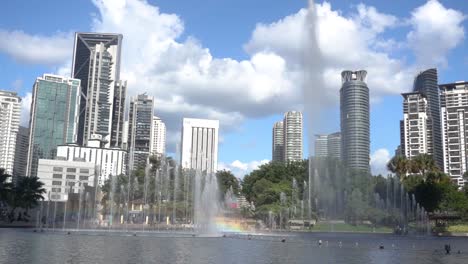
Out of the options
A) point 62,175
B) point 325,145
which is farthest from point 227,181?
point 62,175

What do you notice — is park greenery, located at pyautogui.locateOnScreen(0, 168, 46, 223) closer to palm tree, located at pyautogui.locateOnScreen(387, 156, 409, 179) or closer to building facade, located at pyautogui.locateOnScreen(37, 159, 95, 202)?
palm tree, located at pyautogui.locateOnScreen(387, 156, 409, 179)

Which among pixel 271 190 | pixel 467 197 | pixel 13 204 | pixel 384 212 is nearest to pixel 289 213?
pixel 271 190

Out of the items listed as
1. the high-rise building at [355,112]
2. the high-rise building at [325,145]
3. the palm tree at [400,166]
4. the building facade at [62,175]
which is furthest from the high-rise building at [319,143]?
the building facade at [62,175]

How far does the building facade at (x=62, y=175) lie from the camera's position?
548ft

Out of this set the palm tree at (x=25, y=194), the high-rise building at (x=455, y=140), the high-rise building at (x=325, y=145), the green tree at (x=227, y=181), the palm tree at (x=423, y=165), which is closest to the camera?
the high-rise building at (x=325, y=145)

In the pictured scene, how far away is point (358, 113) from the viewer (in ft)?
638

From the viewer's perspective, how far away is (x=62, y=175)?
17088cm

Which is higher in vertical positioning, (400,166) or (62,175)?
(62,175)

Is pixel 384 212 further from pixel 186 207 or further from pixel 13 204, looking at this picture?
pixel 13 204

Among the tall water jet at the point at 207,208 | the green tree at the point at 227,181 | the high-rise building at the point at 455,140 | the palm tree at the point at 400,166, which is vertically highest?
the high-rise building at the point at 455,140

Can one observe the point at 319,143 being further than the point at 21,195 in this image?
No

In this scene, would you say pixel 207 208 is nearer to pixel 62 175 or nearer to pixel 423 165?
pixel 423 165

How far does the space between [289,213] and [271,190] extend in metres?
6.39

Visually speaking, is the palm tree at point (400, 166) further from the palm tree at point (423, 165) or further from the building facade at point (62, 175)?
the building facade at point (62, 175)
